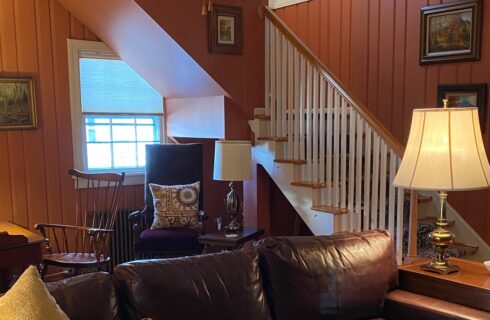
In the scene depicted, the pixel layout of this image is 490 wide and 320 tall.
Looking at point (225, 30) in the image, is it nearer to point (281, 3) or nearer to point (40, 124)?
point (281, 3)

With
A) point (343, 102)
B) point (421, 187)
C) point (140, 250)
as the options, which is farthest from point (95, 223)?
point (421, 187)

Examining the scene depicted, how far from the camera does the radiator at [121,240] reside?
4555 millimetres

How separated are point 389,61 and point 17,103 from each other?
3.42 meters

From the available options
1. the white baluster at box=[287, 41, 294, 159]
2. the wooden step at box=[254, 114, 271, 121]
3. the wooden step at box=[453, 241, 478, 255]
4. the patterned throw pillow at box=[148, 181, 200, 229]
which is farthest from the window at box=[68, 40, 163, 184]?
the wooden step at box=[453, 241, 478, 255]

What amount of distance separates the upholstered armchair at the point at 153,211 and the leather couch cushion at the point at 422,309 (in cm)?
204

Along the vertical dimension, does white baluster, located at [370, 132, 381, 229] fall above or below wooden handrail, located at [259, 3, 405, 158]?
below

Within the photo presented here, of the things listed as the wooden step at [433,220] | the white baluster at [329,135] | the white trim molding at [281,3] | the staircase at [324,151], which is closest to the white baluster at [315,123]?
the staircase at [324,151]

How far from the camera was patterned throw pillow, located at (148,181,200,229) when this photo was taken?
167 inches

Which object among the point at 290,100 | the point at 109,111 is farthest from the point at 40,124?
the point at 290,100

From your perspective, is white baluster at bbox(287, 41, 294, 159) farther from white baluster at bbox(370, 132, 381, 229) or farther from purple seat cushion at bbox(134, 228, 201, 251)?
purple seat cushion at bbox(134, 228, 201, 251)

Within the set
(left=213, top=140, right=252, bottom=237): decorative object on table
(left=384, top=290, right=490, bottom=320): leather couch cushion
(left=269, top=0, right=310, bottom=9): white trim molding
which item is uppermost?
(left=269, top=0, right=310, bottom=9): white trim molding

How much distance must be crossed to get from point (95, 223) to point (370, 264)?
3.01m

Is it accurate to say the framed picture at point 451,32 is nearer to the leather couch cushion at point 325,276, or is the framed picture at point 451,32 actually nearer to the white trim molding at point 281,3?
the white trim molding at point 281,3

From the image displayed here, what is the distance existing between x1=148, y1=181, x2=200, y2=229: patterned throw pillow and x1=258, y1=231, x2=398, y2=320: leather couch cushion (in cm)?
212
